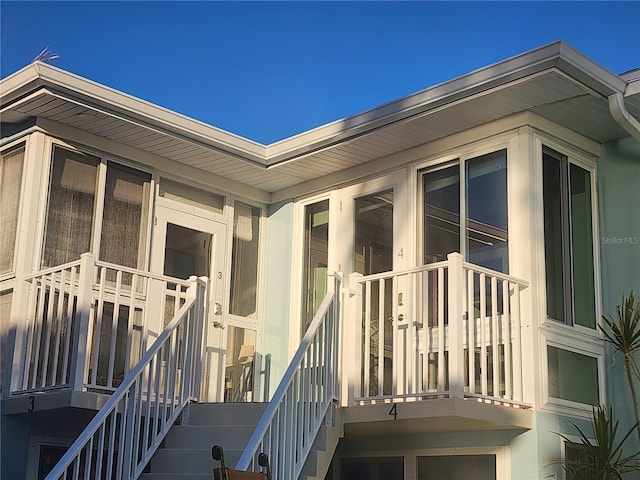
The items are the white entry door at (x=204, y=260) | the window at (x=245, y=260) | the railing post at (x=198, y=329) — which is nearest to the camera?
the railing post at (x=198, y=329)

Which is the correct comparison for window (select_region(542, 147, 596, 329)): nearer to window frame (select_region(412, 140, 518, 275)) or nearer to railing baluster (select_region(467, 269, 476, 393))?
window frame (select_region(412, 140, 518, 275))

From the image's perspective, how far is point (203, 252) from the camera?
7.75 metres

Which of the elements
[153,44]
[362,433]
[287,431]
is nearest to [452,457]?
[362,433]

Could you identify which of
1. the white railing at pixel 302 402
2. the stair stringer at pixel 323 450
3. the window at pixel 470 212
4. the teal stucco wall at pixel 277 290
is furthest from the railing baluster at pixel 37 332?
the window at pixel 470 212

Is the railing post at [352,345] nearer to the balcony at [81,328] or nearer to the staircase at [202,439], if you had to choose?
the staircase at [202,439]

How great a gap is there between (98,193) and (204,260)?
3.99 ft

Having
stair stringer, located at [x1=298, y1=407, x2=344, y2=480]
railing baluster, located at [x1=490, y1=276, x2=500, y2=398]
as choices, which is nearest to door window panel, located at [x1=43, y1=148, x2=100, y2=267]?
stair stringer, located at [x1=298, y1=407, x2=344, y2=480]

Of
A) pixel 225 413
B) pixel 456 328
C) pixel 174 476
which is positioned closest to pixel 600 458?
pixel 456 328

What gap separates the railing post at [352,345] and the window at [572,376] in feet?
4.38

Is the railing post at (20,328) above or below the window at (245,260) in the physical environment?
below

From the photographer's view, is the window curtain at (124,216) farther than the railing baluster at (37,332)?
Yes

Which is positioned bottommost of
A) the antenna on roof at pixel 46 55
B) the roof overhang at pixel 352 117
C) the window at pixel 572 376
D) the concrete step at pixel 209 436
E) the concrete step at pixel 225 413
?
the concrete step at pixel 209 436

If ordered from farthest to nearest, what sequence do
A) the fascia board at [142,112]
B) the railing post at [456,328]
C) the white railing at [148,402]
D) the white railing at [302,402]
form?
the fascia board at [142,112] < the railing post at [456,328] < the white railing at [148,402] < the white railing at [302,402]

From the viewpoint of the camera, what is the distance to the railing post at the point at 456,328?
5.24 metres
